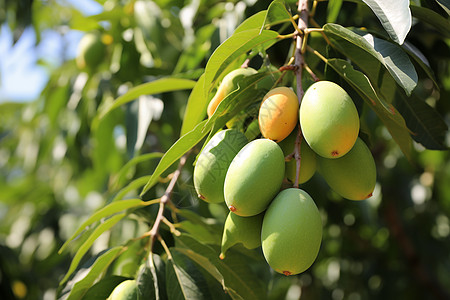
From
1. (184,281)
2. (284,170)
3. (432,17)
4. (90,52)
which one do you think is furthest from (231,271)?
(90,52)

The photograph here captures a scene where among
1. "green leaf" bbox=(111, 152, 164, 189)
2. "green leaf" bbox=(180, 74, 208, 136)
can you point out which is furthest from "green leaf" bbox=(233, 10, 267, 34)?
"green leaf" bbox=(111, 152, 164, 189)

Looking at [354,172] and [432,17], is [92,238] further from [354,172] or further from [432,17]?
[432,17]

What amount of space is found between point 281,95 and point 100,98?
105 cm

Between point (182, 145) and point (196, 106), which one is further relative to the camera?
point (196, 106)

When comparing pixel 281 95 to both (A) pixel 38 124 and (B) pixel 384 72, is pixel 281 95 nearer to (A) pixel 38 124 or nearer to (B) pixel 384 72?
(B) pixel 384 72

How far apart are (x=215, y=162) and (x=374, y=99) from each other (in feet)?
0.84

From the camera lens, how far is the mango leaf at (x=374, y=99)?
0.71m

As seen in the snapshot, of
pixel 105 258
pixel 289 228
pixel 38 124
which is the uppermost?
pixel 289 228

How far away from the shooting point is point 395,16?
700 mm

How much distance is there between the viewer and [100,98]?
1.62m

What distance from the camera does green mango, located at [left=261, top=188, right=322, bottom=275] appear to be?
2.01ft

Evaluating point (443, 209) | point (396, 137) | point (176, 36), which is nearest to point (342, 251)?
point (443, 209)

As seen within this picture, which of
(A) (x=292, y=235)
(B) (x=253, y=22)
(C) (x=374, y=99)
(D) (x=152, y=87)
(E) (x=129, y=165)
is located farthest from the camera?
(E) (x=129, y=165)

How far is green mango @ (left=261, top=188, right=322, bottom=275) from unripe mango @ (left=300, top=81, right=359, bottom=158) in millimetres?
84
